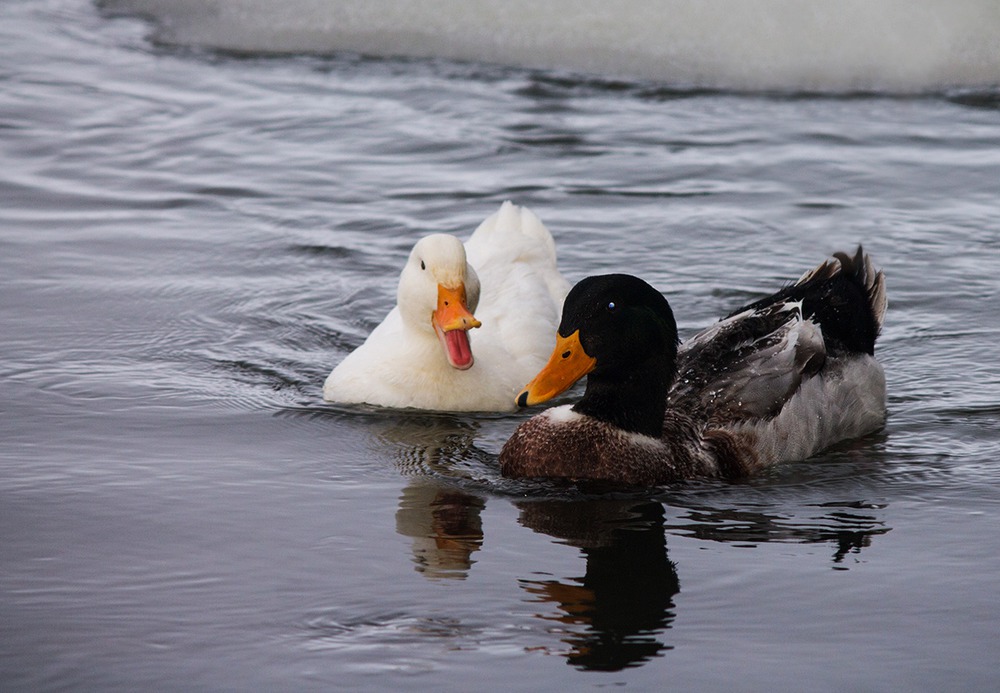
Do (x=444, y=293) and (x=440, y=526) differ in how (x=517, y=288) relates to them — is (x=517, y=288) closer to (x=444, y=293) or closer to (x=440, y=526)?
(x=444, y=293)

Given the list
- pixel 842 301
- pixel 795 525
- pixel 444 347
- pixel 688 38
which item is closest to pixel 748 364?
pixel 842 301

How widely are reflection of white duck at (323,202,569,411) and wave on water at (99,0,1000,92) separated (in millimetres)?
6690

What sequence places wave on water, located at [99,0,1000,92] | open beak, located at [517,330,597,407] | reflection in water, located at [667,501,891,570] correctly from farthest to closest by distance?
wave on water, located at [99,0,1000,92]
open beak, located at [517,330,597,407]
reflection in water, located at [667,501,891,570]

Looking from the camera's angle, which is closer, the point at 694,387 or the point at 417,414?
the point at 694,387

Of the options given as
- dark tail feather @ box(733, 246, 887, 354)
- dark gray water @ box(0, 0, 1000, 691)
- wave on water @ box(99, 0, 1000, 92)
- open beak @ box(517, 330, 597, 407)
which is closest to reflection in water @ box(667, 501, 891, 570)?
dark gray water @ box(0, 0, 1000, 691)

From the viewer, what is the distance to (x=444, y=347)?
307 inches

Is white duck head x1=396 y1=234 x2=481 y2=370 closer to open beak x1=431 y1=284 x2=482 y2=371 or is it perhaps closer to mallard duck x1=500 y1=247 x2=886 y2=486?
open beak x1=431 y1=284 x2=482 y2=371

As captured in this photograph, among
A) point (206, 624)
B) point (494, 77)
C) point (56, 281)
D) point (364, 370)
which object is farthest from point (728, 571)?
point (494, 77)

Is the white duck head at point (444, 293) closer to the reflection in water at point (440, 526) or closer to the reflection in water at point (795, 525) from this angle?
the reflection in water at point (440, 526)

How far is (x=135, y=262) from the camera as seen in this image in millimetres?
9922

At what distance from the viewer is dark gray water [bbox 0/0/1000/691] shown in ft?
16.3

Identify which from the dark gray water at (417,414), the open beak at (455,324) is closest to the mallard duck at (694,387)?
the dark gray water at (417,414)

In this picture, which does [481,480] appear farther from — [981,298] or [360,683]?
[981,298]

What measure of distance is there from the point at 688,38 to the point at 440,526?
9.64m
